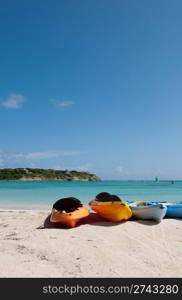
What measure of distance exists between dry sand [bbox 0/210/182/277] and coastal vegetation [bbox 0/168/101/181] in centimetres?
10145

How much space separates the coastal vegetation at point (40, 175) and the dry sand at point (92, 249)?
101 metres

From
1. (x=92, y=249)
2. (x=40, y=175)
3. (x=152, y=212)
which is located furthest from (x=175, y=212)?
(x=40, y=175)

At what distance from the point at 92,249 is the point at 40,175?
350 ft

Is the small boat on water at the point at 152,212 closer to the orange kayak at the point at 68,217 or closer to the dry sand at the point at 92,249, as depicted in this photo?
the dry sand at the point at 92,249

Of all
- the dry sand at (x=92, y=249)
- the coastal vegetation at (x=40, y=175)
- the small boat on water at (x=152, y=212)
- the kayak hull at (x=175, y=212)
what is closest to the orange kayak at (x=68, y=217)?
the dry sand at (x=92, y=249)

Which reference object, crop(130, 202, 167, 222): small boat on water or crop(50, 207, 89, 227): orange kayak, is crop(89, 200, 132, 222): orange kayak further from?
crop(50, 207, 89, 227): orange kayak

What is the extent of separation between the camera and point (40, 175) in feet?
357

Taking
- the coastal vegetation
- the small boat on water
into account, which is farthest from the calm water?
the coastal vegetation

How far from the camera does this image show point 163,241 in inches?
225

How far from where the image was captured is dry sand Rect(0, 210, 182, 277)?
3.99 metres

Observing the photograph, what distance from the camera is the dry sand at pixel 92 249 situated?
3994mm

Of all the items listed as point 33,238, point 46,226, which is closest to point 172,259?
point 33,238

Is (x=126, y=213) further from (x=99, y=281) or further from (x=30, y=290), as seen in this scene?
(x=30, y=290)

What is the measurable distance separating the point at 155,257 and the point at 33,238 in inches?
115
